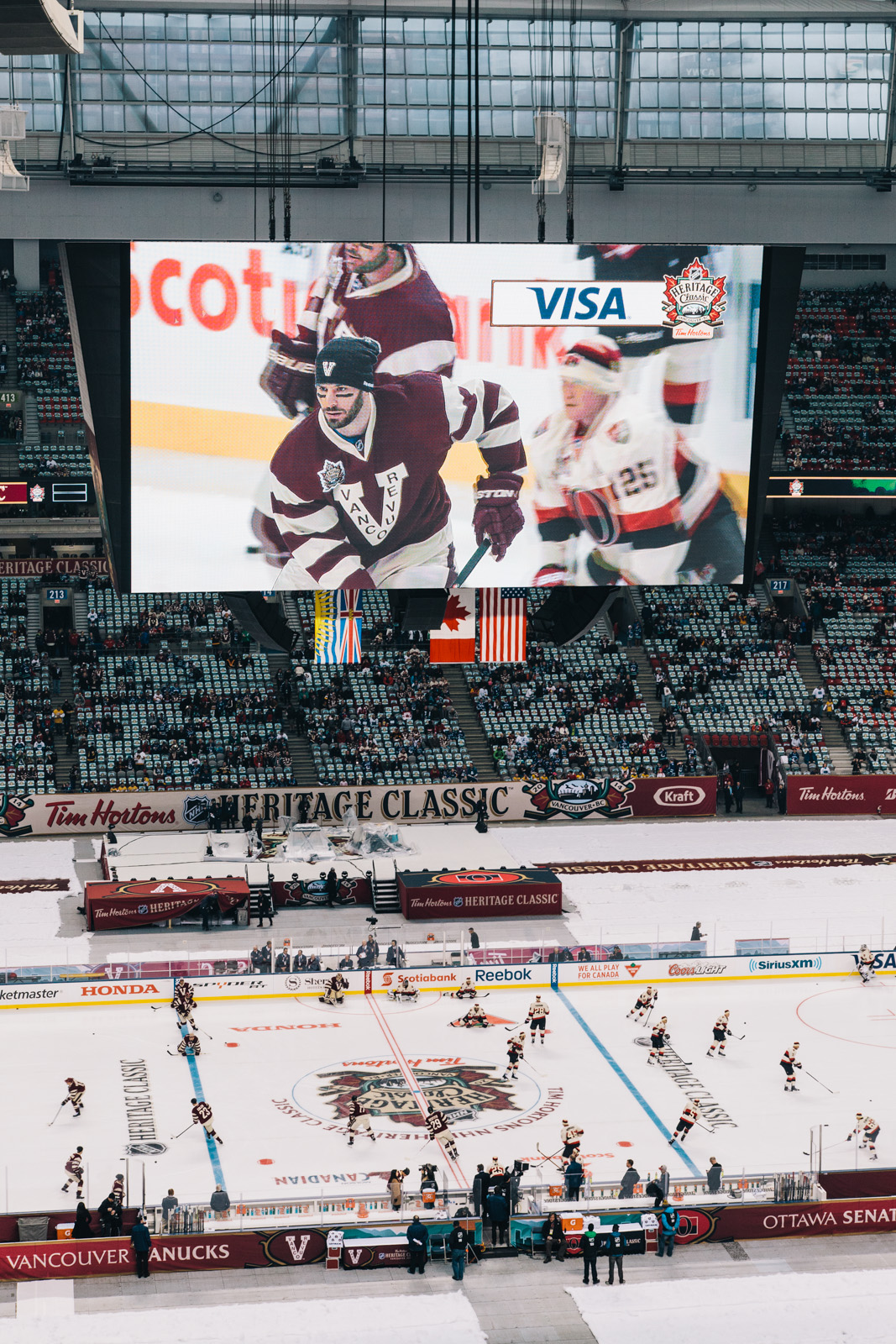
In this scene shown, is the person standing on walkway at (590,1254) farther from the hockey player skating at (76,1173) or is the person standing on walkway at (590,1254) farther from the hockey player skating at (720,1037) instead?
the hockey player skating at (720,1037)

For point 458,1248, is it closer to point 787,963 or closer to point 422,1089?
point 422,1089

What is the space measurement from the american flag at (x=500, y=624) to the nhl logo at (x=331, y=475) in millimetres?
5247

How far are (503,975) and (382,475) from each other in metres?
12.7

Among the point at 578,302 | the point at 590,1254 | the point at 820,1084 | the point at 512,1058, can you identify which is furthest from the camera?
the point at 578,302

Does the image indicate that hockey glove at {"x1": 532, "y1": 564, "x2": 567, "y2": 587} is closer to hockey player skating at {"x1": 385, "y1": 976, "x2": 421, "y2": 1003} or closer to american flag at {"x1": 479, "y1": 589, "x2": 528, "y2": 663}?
american flag at {"x1": 479, "y1": 589, "x2": 528, "y2": 663}

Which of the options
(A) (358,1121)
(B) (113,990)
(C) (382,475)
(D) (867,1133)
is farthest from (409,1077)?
(C) (382,475)

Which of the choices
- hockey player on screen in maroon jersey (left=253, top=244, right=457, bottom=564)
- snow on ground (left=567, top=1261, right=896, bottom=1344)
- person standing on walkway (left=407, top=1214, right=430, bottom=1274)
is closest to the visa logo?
hockey player on screen in maroon jersey (left=253, top=244, right=457, bottom=564)

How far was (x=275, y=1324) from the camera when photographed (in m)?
27.9

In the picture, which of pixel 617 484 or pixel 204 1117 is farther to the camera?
pixel 617 484

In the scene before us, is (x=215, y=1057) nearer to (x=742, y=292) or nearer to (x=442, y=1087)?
(x=442, y=1087)

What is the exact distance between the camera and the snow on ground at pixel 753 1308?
2786 centimetres

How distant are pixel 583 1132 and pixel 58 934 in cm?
1781

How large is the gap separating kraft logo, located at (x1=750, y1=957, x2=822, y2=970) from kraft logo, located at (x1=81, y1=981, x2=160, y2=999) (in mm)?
15119

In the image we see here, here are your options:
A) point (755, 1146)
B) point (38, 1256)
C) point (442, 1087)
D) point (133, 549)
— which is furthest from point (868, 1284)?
point (133, 549)
